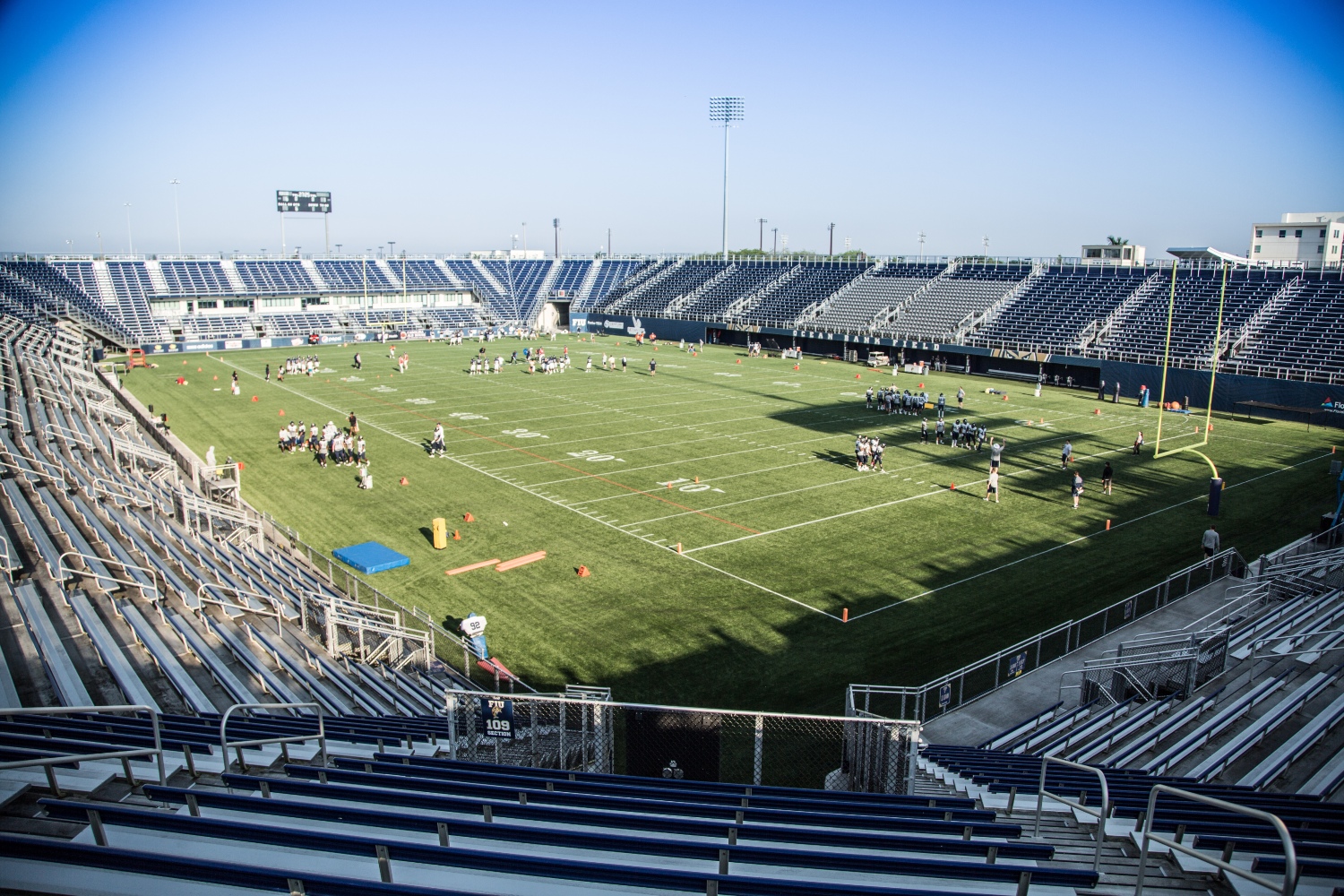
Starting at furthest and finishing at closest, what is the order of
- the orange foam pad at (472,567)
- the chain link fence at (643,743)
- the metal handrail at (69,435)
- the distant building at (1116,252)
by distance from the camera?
the distant building at (1116,252)
the metal handrail at (69,435)
the orange foam pad at (472,567)
the chain link fence at (643,743)

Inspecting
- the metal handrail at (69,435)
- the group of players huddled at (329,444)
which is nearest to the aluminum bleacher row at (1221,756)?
the metal handrail at (69,435)

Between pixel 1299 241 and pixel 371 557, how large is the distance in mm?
92923

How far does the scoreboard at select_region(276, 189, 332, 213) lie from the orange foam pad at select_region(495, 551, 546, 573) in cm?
7091

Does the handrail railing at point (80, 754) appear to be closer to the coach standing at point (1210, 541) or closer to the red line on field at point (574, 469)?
the red line on field at point (574, 469)

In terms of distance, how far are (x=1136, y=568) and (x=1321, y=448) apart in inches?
754

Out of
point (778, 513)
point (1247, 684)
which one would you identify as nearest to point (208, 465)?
point (778, 513)

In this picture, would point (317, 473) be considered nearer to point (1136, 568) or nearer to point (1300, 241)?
point (1136, 568)

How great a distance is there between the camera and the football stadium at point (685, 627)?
5609 mm

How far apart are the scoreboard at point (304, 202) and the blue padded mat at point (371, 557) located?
226ft

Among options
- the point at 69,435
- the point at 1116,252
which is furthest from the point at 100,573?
the point at 1116,252

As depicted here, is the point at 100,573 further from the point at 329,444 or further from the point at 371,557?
the point at 329,444

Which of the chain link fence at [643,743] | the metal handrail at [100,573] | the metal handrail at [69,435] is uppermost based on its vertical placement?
the metal handrail at [69,435]

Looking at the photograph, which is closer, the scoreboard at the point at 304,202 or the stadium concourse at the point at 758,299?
the stadium concourse at the point at 758,299

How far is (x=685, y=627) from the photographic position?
1575 centimetres
